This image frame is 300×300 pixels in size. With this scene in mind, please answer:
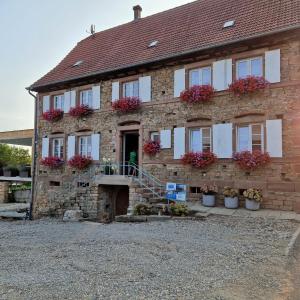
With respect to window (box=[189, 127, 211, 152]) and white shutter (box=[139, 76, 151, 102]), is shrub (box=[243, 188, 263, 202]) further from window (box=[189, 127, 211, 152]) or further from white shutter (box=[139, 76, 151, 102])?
white shutter (box=[139, 76, 151, 102])

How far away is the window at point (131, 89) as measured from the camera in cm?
1361

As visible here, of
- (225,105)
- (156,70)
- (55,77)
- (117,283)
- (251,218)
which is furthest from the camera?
(55,77)

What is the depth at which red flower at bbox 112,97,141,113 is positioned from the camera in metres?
13.1

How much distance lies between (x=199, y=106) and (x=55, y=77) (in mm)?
8140

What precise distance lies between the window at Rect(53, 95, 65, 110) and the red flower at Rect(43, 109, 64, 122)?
0.37m

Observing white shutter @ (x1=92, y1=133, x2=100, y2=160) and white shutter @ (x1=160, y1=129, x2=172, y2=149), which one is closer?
white shutter @ (x1=160, y1=129, x2=172, y2=149)

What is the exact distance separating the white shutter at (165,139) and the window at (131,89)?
2177 mm

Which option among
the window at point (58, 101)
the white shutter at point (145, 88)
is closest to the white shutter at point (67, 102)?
the window at point (58, 101)

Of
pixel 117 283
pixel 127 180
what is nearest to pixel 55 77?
pixel 127 180

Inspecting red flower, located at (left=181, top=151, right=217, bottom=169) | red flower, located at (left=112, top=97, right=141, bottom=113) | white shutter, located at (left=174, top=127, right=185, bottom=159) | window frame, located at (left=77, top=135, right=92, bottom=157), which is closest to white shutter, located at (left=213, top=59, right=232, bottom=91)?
white shutter, located at (left=174, top=127, right=185, bottom=159)

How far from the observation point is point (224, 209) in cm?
1024

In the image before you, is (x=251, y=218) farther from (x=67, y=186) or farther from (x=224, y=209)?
(x=67, y=186)

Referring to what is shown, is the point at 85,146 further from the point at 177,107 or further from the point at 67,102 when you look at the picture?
the point at 177,107

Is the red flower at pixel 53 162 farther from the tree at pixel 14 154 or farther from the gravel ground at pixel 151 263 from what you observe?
the tree at pixel 14 154
